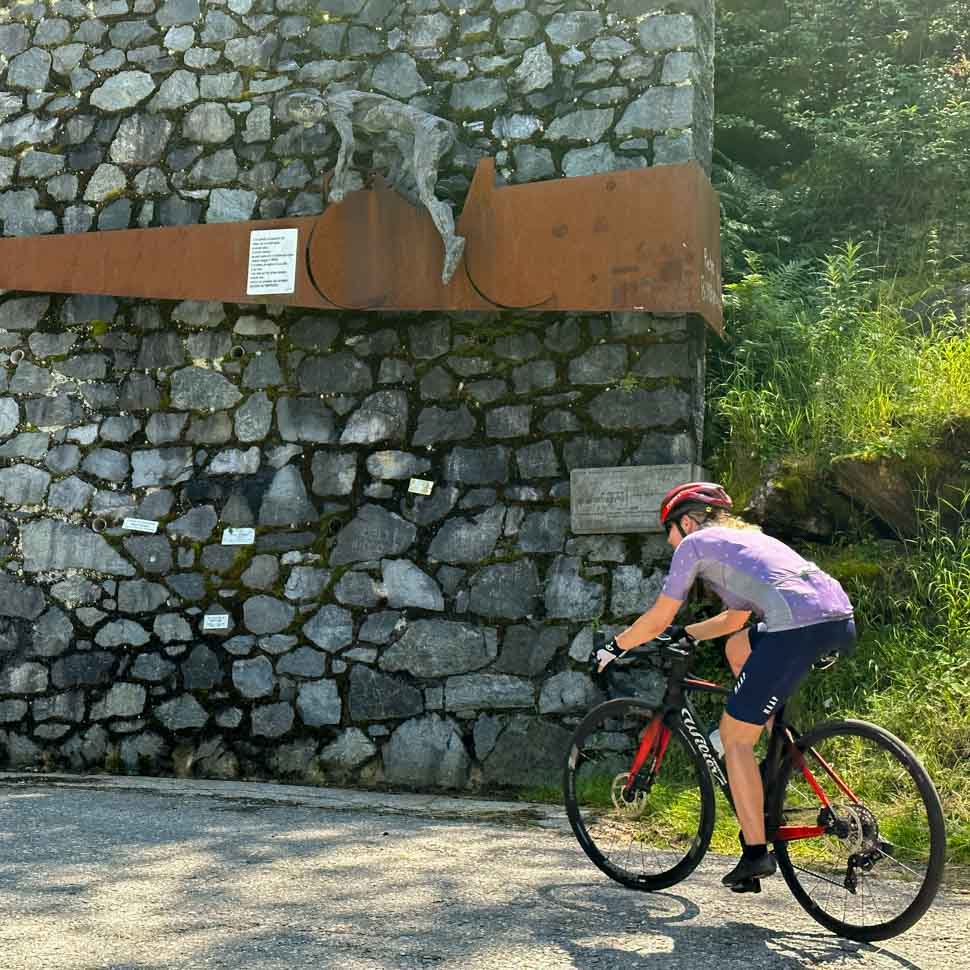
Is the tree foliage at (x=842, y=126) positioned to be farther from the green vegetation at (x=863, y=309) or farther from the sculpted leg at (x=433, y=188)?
the sculpted leg at (x=433, y=188)

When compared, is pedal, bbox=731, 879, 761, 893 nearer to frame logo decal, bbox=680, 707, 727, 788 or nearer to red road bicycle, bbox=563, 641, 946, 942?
red road bicycle, bbox=563, 641, 946, 942

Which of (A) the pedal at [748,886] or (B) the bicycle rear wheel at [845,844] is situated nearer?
(B) the bicycle rear wheel at [845,844]

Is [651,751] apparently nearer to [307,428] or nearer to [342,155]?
[307,428]

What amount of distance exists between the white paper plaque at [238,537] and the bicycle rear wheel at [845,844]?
4027 mm

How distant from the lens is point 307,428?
746cm

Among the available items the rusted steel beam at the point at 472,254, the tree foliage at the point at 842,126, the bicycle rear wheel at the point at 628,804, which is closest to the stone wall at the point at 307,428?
the rusted steel beam at the point at 472,254

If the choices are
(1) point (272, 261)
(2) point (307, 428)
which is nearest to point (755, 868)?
(2) point (307, 428)

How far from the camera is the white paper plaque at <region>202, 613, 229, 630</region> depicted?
7.45 metres

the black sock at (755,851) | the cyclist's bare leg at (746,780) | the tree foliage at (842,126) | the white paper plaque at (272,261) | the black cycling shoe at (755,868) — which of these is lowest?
the black cycling shoe at (755,868)

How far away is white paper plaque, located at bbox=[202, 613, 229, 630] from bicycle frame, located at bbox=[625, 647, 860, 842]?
339cm

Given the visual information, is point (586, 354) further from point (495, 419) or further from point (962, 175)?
point (962, 175)

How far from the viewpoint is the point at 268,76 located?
25.5ft

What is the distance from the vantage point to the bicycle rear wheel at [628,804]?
4410 mm

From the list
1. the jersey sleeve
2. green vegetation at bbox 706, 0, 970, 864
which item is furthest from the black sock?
green vegetation at bbox 706, 0, 970, 864
